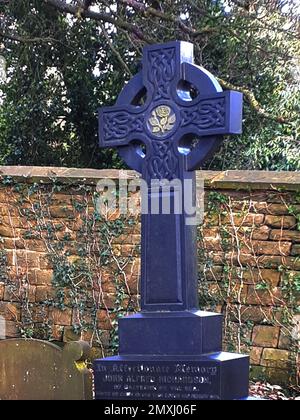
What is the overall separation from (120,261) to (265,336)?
1518 mm

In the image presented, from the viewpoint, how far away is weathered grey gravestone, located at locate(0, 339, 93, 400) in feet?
17.7

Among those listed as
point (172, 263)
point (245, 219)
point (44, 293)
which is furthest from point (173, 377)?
point (44, 293)

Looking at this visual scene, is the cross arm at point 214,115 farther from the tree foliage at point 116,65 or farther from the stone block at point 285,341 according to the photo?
the tree foliage at point 116,65

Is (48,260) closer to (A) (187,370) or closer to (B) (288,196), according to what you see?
(B) (288,196)

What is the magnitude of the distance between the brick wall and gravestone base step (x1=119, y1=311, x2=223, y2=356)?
1.82m

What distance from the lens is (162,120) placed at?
519cm

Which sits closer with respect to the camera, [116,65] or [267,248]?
[267,248]

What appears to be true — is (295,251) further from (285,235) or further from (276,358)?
(276,358)

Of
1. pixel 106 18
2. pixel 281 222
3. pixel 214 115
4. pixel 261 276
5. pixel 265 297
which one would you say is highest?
pixel 106 18

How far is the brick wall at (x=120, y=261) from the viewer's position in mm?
6750

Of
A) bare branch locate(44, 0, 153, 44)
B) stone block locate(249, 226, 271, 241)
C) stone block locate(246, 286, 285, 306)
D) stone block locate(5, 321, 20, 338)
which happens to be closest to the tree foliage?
bare branch locate(44, 0, 153, 44)

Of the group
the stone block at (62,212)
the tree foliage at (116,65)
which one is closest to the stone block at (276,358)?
the stone block at (62,212)

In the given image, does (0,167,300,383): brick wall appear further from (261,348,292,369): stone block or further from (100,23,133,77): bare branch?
(100,23,133,77): bare branch
